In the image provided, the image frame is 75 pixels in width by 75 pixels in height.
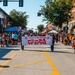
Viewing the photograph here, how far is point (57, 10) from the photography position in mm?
74625

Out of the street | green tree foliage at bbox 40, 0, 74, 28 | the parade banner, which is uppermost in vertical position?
green tree foliage at bbox 40, 0, 74, 28

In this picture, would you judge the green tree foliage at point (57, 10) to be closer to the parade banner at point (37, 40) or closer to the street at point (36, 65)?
the parade banner at point (37, 40)

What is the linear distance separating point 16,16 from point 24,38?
264 ft

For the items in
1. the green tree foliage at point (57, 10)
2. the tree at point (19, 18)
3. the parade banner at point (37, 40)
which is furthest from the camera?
the tree at point (19, 18)

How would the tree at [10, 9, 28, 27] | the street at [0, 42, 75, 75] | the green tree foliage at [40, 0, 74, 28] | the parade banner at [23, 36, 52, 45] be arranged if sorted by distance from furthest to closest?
the tree at [10, 9, 28, 27] < the green tree foliage at [40, 0, 74, 28] < the parade banner at [23, 36, 52, 45] < the street at [0, 42, 75, 75]

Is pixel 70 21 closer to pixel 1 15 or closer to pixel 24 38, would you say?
pixel 1 15

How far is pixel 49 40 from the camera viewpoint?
32000mm

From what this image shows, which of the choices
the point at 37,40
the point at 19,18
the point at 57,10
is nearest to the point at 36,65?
the point at 37,40

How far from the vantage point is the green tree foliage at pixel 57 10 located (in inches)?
2940

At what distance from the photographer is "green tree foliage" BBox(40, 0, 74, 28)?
7469 cm

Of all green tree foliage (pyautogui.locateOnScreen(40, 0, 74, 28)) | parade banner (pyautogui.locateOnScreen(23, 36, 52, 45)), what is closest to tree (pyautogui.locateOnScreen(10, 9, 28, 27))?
green tree foliage (pyautogui.locateOnScreen(40, 0, 74, 28))

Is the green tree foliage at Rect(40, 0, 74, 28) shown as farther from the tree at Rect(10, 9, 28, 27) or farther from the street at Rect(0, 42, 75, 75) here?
the street at Rect(0, 42, 75, 75)

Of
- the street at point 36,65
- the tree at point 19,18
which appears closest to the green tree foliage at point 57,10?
the tree at point 19,18

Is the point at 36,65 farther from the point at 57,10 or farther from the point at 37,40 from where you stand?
the point at 57,10
